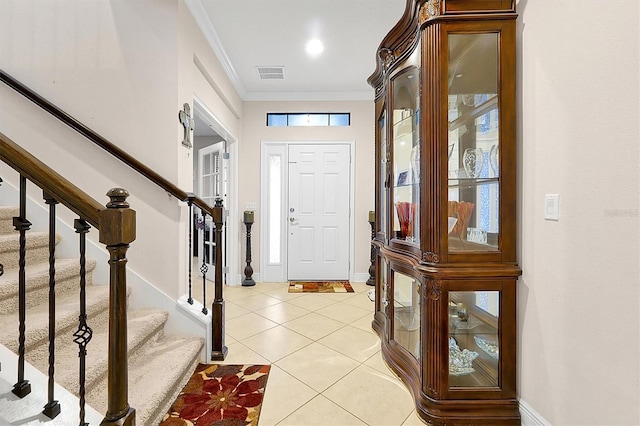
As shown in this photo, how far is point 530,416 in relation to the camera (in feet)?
4.86

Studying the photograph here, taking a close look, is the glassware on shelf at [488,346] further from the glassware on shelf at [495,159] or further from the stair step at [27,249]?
the stair step at [27,249]

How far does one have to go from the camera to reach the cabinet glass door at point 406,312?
1.92 m

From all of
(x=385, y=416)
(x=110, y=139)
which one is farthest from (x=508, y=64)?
(x=110, y=139)

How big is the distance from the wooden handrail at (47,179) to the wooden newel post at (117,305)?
58mm

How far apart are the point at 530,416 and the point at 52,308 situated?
2.16 m

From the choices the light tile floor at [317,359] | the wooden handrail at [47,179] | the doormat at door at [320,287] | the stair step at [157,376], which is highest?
the wooden handrail at [47,179]

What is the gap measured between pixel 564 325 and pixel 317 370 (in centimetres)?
144

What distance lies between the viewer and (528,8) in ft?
4.84

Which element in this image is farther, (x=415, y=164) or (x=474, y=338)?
(x=415, y=164)

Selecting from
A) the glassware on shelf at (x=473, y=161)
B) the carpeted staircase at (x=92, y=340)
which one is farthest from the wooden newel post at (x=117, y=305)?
the glassware on shelf at (x=473, y=161)

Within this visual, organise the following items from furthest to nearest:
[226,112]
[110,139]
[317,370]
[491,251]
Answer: [226,112]
[110,139]
[317,370]
[491,251]

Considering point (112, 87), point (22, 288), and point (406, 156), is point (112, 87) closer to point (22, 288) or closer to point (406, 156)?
point (22, 288)

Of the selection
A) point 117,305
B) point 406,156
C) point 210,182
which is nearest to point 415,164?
point 406,156

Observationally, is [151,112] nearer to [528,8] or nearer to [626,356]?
[528,8]
